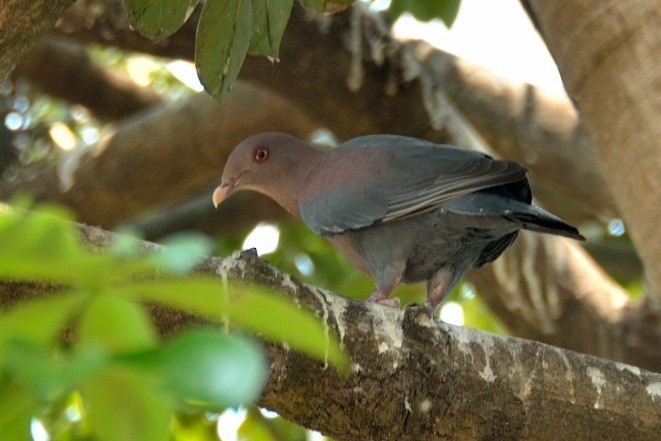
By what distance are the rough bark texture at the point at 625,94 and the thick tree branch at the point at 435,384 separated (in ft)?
2.42

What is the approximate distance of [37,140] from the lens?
6164 millimetres

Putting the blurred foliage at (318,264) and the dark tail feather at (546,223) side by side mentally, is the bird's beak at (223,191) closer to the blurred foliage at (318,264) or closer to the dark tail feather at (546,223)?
the dark tail feather at (546,223)

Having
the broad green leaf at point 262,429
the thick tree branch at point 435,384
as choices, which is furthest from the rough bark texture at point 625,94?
the broad green leaf at point 262,429

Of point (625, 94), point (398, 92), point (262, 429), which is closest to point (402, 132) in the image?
point (398, 92)

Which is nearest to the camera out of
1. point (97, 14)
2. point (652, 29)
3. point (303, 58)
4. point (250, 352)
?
point (250, 352)

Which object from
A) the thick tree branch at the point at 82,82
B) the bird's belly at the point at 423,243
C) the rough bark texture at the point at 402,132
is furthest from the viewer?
the thick tree branch at the point at 82,82

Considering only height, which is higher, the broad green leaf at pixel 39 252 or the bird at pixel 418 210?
the broad green leaf at pixel 39 252

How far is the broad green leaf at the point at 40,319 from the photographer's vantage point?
0.58 metres

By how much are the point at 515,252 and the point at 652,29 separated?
5.22 ft

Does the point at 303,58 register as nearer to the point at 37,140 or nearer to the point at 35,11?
the point at 35,11

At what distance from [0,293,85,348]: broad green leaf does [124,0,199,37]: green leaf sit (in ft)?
5.59

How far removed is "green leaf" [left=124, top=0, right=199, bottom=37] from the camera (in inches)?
85.9

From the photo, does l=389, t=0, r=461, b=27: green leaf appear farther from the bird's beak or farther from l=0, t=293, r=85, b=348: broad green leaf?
l=0, t=293, r=85, b=348: broad green leaf

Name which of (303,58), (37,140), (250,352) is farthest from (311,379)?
(37,140)
